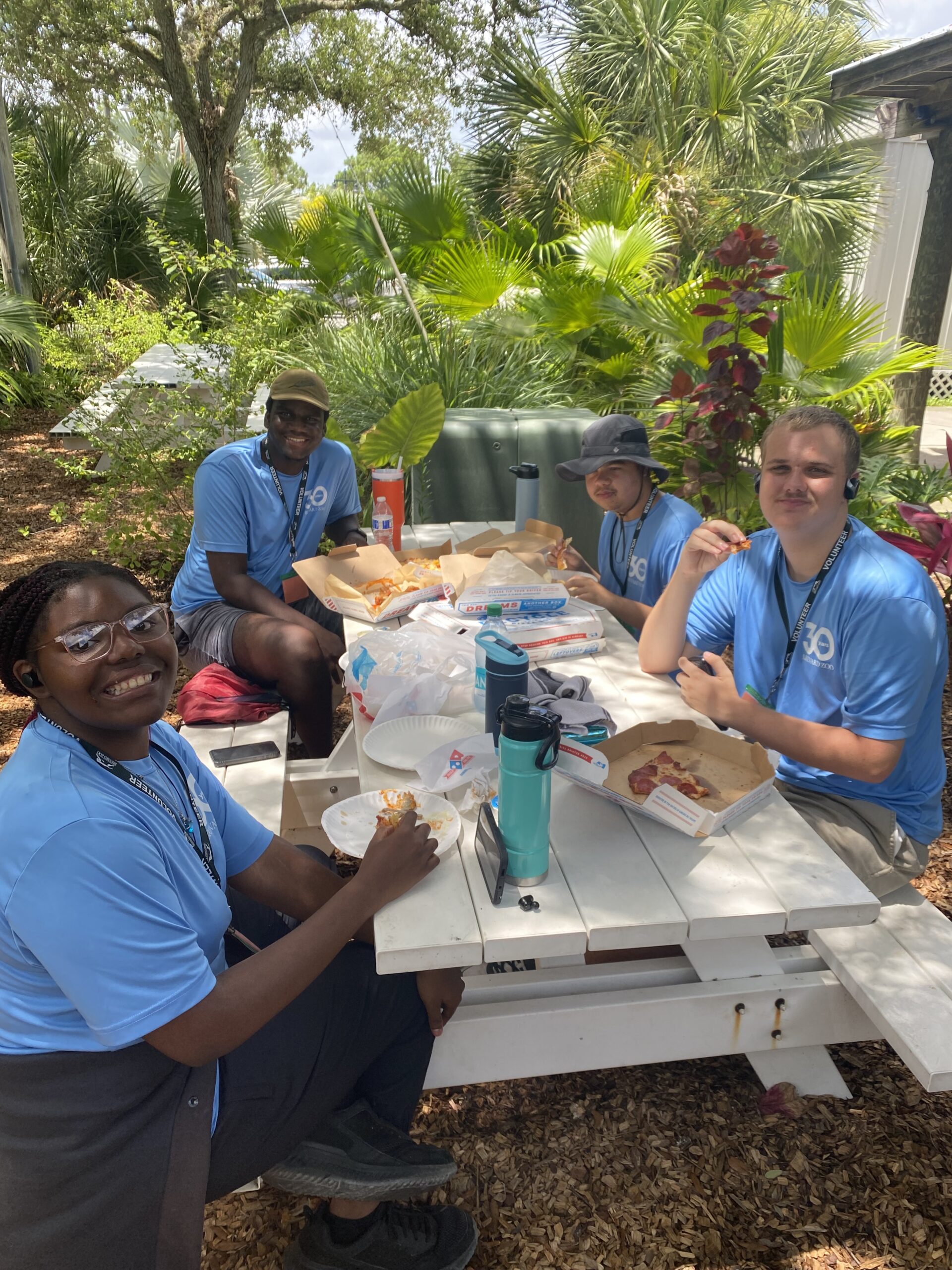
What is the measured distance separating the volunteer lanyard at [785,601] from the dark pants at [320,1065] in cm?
121

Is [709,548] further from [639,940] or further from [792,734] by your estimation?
[639,940]

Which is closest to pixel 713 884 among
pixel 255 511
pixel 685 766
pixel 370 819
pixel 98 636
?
pixel 685 766

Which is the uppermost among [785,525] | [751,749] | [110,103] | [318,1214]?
[110,103]

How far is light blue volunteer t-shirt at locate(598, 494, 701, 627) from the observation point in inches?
126

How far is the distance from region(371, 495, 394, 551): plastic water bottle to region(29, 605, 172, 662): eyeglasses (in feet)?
6.13

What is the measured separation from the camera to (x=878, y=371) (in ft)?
16.1

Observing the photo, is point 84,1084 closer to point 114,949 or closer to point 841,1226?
point 114,949

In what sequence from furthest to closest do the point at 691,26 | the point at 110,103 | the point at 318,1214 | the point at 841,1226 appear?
1. the point at 110,103
2. the point at 691,26
3. the point at 841,1226
4. the point at 318,1214

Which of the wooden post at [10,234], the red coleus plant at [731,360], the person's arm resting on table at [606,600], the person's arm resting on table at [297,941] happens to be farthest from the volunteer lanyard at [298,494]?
the wooden post at [10,234]

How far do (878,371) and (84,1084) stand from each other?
4.93m

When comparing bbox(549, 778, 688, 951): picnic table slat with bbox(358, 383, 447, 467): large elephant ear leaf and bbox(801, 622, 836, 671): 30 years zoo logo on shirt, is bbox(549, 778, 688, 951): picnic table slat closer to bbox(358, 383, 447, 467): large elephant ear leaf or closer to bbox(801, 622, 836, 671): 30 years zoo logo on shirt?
bbox(801, 622, 836, 671): 30 years zoo logo on shirt

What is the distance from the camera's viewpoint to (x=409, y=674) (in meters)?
2.33

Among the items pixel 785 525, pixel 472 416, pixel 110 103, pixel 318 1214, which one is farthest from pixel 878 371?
pixel 110 103

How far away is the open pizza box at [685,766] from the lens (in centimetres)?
179
